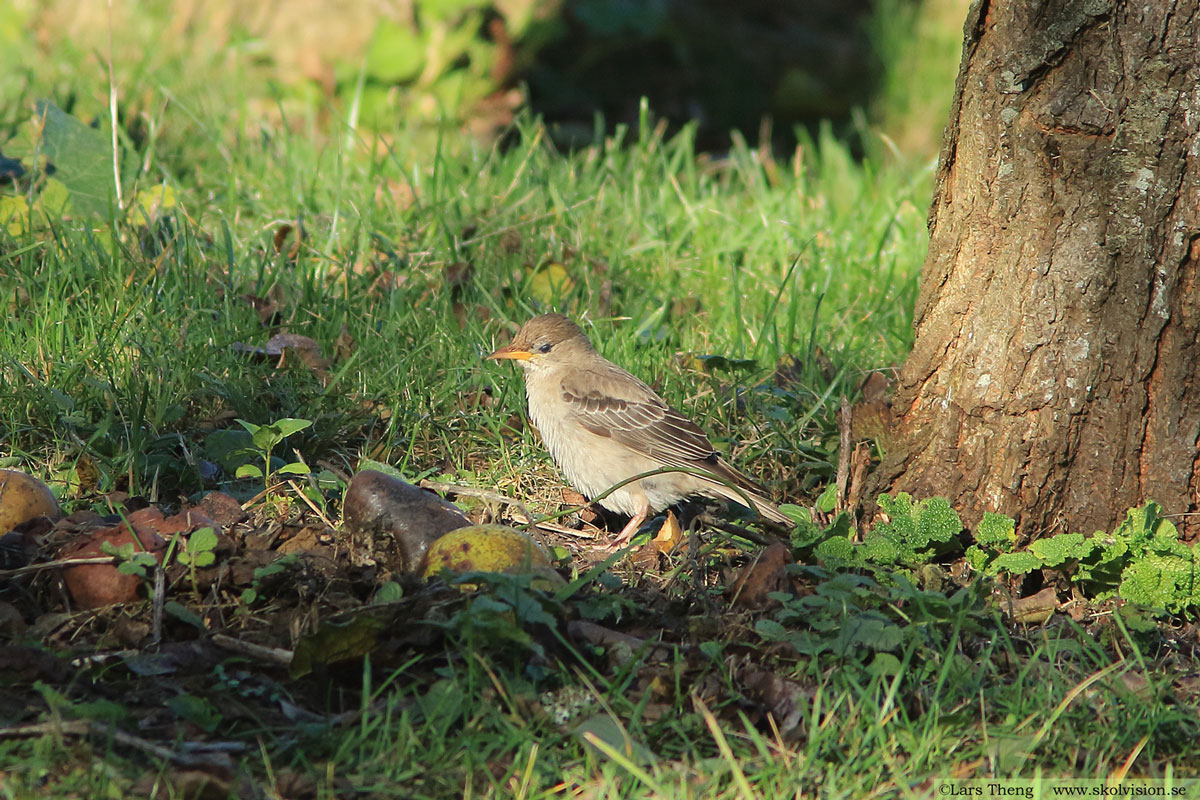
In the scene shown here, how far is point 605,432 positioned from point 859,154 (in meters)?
7.73

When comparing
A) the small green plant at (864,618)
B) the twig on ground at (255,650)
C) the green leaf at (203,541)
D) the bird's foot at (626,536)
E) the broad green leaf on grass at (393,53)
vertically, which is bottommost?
the bird's foot at (626,536)

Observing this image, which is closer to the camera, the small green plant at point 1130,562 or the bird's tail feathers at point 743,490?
the small green plant at point 1130,562

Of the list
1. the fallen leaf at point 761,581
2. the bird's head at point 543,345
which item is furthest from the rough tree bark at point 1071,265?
the bird's head at point 543,345

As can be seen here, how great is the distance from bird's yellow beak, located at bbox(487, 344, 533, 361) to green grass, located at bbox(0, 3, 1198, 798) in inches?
6.5

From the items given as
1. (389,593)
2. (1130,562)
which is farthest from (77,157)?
(1130,562)

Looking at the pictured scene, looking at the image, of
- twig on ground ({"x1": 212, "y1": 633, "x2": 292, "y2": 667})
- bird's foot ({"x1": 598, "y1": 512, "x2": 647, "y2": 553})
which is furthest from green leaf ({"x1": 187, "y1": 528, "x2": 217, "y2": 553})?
bird's foot ({"x1": 598, "y1": 512, "x2": 647, "y2": 553})

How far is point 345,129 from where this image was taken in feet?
26.0

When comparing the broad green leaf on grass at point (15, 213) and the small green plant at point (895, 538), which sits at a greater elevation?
the small green plant at point (895, 538)

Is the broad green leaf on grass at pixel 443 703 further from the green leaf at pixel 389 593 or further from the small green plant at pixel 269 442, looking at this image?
the small green plant at pixel 269 442

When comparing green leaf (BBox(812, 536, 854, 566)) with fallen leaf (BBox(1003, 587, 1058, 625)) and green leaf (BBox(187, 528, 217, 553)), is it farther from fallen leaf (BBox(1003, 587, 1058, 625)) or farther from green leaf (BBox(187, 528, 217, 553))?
green leaf (BBox(187, 528, 217, 553))

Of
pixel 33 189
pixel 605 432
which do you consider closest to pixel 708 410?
pixel 605 432

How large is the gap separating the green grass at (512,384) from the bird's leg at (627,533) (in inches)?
19.7

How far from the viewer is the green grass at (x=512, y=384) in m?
3.28

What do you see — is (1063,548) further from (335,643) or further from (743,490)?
(335,643)
